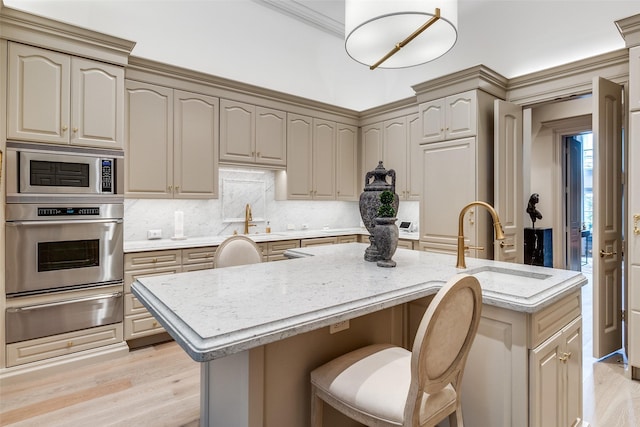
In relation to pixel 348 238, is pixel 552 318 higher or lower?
lower

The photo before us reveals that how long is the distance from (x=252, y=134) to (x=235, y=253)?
2.05 meters

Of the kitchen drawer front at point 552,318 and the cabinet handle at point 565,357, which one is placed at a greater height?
the kitchen drawer front at point 552,318

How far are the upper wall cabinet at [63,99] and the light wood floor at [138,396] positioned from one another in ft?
5.91

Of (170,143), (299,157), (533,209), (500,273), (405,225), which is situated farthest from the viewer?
(533,209)

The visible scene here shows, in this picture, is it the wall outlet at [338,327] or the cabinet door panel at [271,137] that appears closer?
the wall outlet at [338,327]

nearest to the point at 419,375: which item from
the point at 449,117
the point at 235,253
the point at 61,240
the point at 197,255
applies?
the point at 235,253

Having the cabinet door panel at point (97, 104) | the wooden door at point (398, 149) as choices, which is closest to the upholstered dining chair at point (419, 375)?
the cabinet door panel at point (97, 104)

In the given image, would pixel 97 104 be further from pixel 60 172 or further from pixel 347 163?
pixel 347 163

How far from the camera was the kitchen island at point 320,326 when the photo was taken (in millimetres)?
1097

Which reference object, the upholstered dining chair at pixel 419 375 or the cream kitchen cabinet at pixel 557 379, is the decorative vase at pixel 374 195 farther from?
the cream kitchen cabinet at pixel 557 379

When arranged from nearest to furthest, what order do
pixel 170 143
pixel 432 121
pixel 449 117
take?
pixel 170 143 < pixel 449 117 < pixel 432 121

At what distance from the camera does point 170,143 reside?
3369 mm

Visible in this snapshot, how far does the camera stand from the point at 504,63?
4.02m

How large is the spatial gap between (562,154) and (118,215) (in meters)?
6.12
